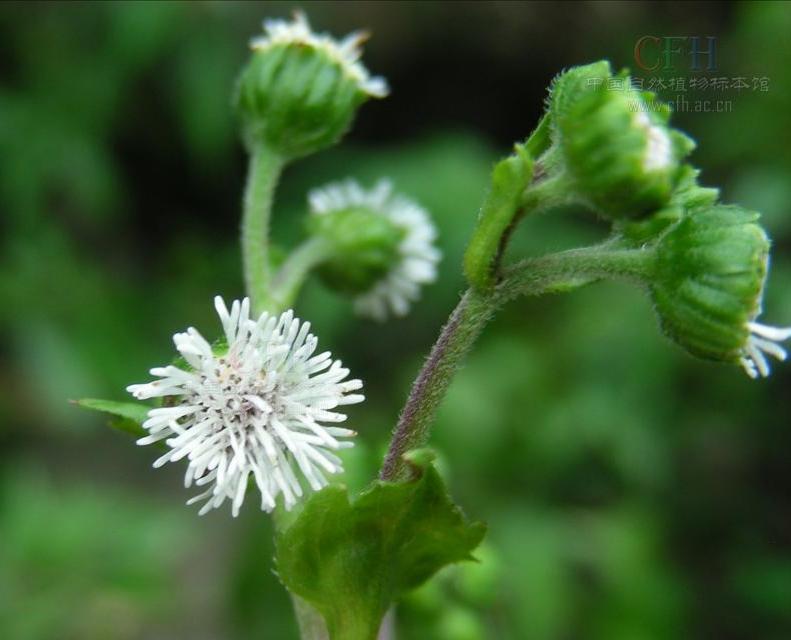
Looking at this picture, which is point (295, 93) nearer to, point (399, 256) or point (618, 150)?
point (399, 256)

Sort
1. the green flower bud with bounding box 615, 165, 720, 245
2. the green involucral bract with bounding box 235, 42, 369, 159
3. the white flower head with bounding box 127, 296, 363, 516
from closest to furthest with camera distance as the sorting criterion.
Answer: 1. the white flower head with bounding box 127, 296, 363, 516
2. the green flower bud with bounding box 615, 165, 720, 245
3. the green involucral bract with bounding box 235, 42, 369, 159

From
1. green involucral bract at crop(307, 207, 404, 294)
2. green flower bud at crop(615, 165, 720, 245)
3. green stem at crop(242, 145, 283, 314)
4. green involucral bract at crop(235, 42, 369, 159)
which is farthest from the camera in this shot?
green involucral bract at crop(307, 207, 404, 294)

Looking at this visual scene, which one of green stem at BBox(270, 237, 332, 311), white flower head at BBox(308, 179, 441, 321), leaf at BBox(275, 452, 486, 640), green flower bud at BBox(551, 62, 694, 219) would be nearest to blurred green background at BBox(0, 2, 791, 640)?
white flower head at BBox(308, 179, 441, 321)

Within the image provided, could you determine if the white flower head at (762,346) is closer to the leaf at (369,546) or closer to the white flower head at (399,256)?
the leaf at (369,546)

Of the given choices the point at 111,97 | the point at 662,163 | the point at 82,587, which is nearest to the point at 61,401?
the point at 82,587

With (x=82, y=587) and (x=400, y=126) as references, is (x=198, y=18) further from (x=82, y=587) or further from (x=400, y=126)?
(x=82, y=587)

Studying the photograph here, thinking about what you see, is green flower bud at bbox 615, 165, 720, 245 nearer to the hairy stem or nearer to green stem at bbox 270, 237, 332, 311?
the hairy stem

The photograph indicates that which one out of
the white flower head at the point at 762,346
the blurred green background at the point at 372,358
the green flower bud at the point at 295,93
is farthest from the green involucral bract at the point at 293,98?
the blurred green background at the point at 372,358
